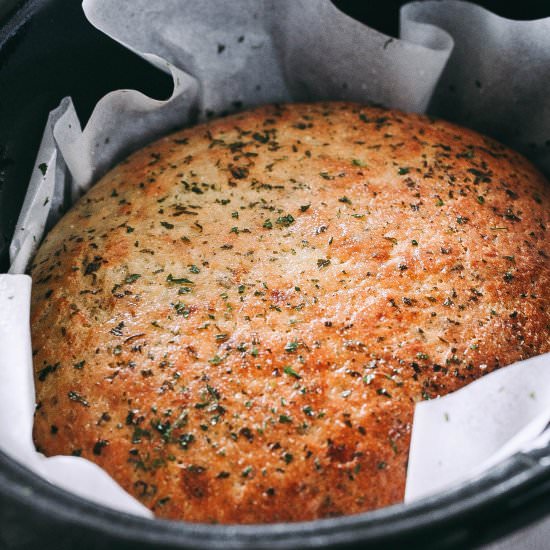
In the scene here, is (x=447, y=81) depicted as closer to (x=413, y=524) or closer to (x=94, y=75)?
(x=94, y=75)

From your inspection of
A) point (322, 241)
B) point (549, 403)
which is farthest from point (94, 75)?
point (549, 403)

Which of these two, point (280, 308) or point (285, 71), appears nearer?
point (280, 308)

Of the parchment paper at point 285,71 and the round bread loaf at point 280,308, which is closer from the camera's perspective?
the round bread loaf at point 280,308

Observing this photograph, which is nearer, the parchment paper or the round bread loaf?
the round bread loaf

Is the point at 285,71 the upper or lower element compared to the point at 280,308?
upper
